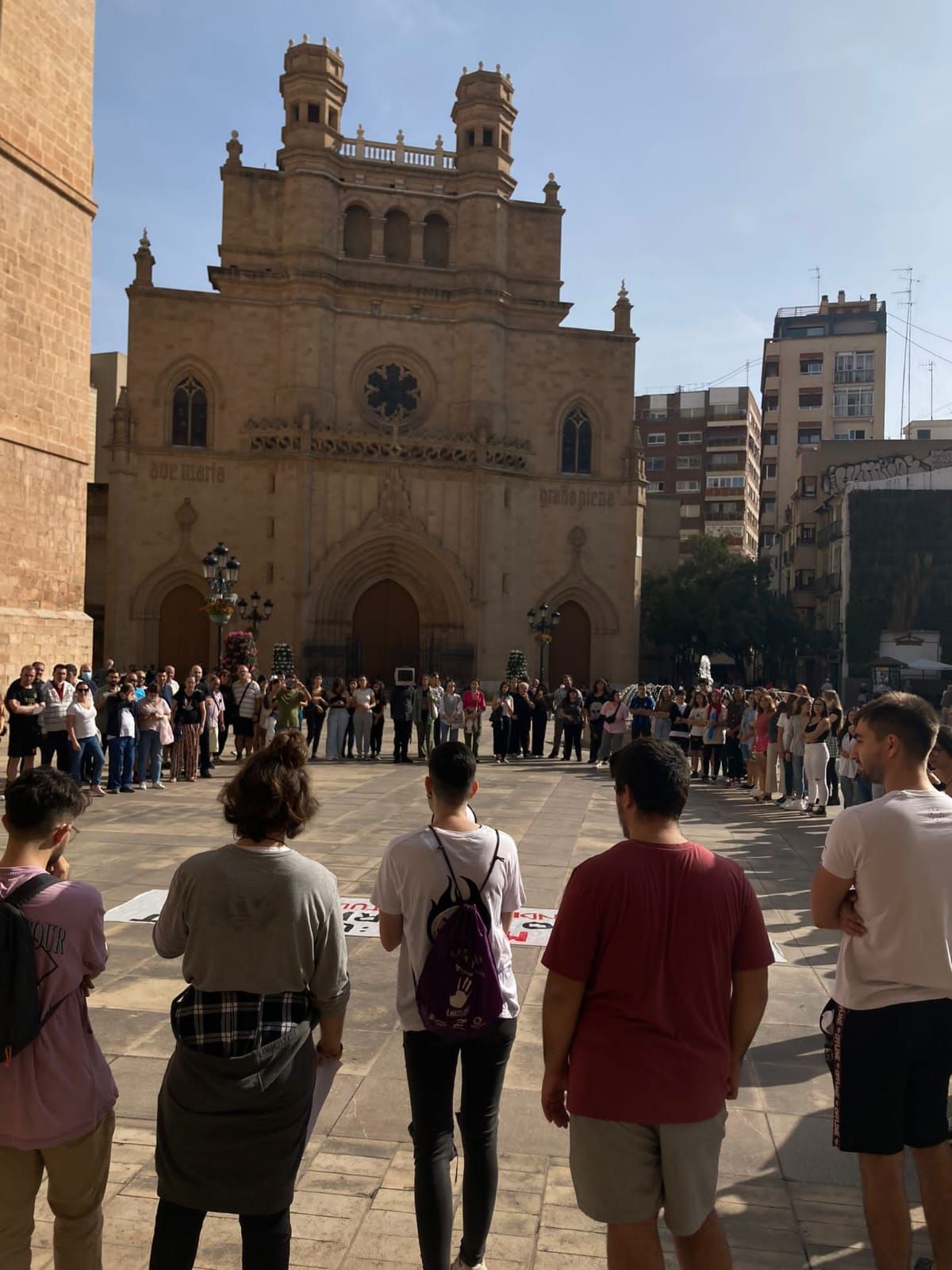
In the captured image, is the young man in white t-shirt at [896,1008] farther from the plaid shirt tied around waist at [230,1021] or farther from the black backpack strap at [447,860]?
the plaid shirt tied around waist at [230,1021]

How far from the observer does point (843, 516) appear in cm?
4600

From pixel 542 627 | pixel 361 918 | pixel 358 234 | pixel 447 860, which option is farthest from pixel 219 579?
pixel 358 234

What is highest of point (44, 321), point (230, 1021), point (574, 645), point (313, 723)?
point (44, 321)

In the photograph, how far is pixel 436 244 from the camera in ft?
128

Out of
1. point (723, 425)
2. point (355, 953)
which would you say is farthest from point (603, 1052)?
point (723, 425)

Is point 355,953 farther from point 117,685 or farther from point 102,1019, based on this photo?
point 117,685

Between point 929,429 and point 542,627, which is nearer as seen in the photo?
point 542,627

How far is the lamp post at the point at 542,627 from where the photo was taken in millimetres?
33031

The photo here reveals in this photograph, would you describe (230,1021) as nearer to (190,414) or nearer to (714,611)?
(190,414)

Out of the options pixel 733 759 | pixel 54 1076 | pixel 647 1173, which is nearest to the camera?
pixel 647 1173

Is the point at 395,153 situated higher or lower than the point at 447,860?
higher

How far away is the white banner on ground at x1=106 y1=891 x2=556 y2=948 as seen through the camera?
7.23m

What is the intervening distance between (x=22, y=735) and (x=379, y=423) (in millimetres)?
25840

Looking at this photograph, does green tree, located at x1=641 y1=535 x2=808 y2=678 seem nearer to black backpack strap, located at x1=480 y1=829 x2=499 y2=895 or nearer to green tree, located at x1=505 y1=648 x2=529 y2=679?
green tree, located at x1=505 y1=648 x2=529 y2=679
